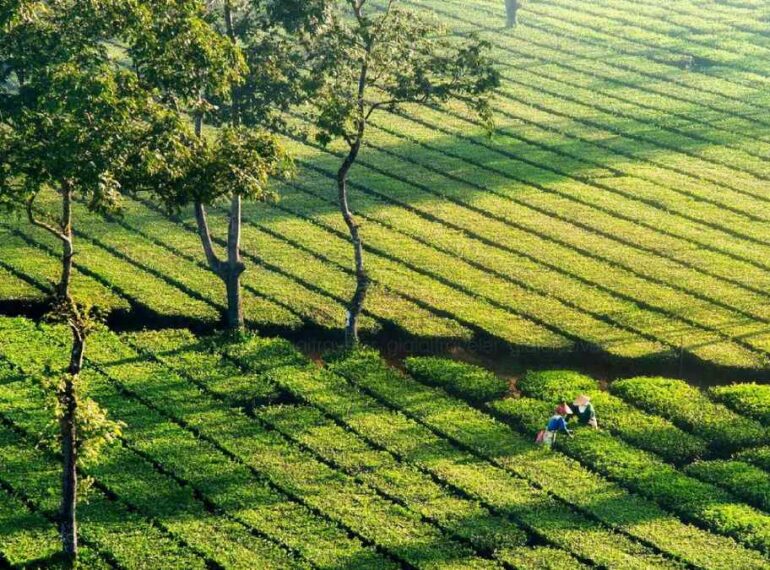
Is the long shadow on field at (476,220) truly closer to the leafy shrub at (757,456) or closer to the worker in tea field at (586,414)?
the worker in tea field at (586,414)

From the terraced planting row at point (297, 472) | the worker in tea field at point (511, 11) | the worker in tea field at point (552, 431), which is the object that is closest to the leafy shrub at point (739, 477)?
the worker in tea field at point (552, 431)

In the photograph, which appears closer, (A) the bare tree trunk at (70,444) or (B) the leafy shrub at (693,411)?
(A) the bare tree trunk at (70,444)

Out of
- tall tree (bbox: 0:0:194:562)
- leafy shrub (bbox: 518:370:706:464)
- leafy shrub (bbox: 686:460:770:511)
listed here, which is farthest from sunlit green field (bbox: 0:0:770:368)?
tall tree (bbox: 0:0:194:562)

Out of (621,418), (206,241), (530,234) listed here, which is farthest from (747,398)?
(206,241)

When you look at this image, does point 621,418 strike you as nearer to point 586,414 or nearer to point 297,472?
point 586,414

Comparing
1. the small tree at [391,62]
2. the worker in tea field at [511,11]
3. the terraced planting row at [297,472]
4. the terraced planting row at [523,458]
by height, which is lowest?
the terraced planting row at [297,472]

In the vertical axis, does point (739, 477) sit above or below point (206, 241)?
below
